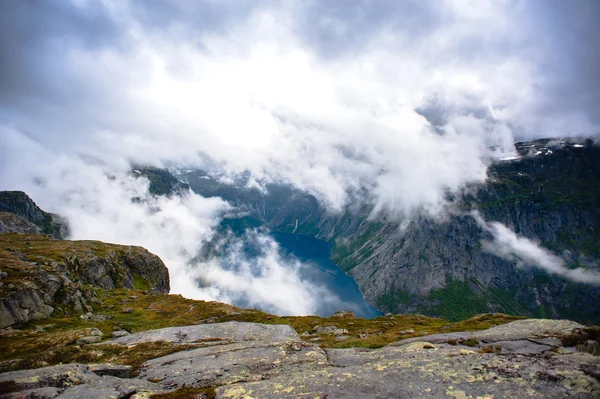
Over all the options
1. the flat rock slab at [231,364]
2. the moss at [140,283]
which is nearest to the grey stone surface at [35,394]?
the flat rock slab at [231,364]

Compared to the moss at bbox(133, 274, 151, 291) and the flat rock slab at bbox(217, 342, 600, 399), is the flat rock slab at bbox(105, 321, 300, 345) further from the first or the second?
the moss at bbox(133, 274, 151, 291)

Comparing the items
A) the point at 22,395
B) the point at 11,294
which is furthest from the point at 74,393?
the point at 11,294

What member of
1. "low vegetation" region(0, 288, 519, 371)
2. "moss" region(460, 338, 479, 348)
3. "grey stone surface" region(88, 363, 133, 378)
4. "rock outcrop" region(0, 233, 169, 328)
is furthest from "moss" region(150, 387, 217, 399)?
"rock outcrop" region(0, 233, 169, 328)

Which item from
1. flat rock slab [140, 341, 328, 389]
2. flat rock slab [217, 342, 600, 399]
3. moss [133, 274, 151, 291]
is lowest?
flat rock slab [140, 341, 328, 389]

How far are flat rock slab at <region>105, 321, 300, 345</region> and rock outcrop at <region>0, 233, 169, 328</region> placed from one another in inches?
1415

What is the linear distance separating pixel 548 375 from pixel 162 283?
199 metres

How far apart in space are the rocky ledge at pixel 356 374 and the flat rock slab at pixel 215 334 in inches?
322

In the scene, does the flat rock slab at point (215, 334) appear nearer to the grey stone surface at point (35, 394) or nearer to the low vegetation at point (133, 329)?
the low vegetation at point (133, 329)

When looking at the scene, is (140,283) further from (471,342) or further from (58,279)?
(471,342)

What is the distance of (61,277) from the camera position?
75.5 meters

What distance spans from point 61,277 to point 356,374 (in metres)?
89.3

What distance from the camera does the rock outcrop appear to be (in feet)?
184

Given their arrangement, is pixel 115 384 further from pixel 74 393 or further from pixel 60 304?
pixel 60 304

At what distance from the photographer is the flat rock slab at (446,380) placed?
1335cm
